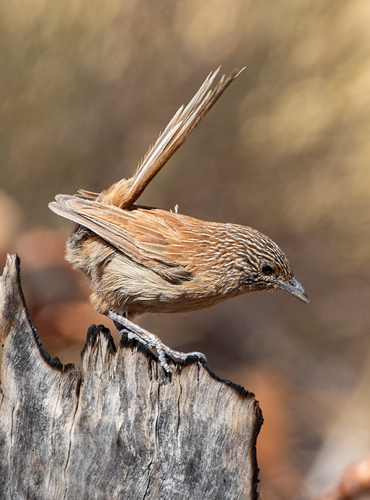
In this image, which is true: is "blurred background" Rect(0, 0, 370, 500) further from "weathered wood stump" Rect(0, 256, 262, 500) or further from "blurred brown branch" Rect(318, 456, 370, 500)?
"weathered wood stump" Rect(0, 256, 262, 500)

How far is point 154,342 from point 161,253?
48 cm

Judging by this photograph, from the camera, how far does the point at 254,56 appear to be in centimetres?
457

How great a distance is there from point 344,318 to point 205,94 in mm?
2628

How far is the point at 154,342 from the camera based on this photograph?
2621 mm

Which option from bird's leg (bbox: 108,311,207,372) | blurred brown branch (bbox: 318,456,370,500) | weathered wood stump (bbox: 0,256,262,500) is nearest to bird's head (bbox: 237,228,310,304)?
bird's leg (bbox: 108,311,207,372)

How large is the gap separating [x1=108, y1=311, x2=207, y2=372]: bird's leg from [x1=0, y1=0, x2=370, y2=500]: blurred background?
203cm

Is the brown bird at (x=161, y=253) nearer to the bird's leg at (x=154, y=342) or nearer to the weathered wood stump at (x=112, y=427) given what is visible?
the bird's leg at (x=154, y=342)

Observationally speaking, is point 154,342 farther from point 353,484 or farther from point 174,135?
point 353,484

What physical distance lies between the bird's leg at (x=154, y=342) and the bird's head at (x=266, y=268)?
0.61 meters

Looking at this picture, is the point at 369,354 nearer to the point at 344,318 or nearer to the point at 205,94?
the point at 344,318

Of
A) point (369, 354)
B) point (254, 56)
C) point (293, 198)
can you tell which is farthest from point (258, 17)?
point (369, 354)

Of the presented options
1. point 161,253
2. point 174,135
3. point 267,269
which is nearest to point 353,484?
point 267,269

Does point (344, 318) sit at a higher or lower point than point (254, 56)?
lower

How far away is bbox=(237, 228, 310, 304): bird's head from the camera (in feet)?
9.47
